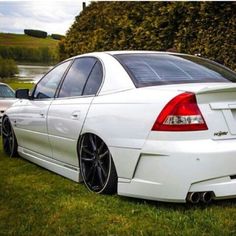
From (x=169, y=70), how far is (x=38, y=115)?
2.01 meters

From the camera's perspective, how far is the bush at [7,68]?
118 ft

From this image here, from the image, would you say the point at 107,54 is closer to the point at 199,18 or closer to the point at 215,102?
the point at 215,102

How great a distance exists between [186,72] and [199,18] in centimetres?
523

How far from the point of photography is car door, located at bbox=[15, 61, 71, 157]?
19.6ft

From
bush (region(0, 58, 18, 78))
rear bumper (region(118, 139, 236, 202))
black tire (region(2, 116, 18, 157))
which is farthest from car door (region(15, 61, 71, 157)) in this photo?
bush (region(0, 58, 18, 78))

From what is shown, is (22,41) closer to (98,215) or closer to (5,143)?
(5,143)

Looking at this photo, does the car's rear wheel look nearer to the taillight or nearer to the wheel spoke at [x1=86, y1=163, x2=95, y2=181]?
the wheel spoke at [x1=86, y1=163, x2=95, y2=181]

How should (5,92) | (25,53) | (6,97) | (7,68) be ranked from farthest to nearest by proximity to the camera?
(7,68), (25,53), (5,92), (6,97)

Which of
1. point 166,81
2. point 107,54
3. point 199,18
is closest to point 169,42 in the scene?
point 199,18

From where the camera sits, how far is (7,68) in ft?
118

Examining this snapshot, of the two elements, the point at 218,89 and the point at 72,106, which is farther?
the point at 72,106

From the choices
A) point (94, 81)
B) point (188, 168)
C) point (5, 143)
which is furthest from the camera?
point (5, 143)

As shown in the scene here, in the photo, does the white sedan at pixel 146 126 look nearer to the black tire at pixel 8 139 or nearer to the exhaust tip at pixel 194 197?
the exhaust tip at pixel 194 197

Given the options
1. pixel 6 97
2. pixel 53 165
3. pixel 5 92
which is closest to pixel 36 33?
pixel 5 92
